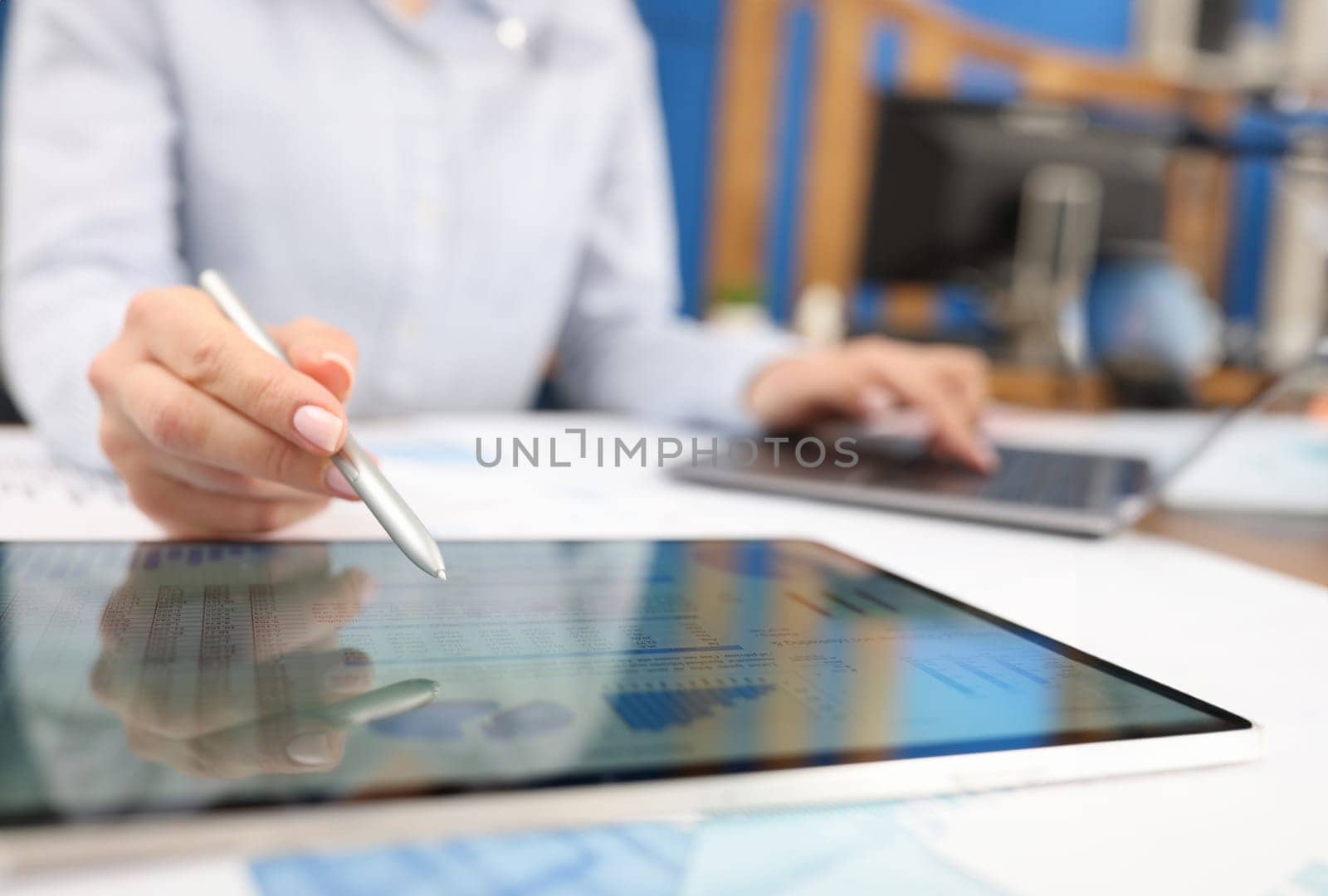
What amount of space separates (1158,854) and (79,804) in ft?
0.57

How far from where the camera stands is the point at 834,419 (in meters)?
0.70

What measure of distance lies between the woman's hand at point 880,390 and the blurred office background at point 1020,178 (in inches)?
8.7

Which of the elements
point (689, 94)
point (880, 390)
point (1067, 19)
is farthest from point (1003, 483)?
point (1067, 19)

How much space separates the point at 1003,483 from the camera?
0.53 metres

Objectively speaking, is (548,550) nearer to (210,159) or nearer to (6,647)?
(6,647)

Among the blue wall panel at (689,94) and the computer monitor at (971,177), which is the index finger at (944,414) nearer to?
the computer monitor at (971,177)

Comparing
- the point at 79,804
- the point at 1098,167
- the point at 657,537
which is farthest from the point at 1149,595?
the point at 1098,167

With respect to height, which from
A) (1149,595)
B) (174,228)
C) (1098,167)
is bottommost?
(1149,595)

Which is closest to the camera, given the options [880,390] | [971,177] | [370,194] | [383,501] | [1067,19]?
[383,501]

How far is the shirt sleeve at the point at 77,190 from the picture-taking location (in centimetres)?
52

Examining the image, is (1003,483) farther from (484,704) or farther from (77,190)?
(77,190)

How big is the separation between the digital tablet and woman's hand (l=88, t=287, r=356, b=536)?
4 cm

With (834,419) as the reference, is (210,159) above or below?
above

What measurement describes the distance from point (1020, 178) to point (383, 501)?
1340 mm
